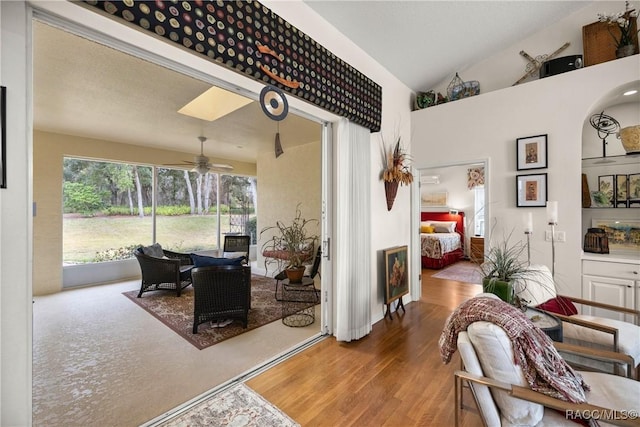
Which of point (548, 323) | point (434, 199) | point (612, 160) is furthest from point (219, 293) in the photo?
point (434, 199)

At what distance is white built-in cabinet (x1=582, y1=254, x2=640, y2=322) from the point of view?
263 cm

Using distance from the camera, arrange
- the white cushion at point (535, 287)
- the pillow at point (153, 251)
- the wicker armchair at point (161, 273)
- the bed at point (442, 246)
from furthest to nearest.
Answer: the bed at point (442, 246), the pillow at point (153, 251), the wicker armchair at point (161, 273), the white cushion at point (535, 287)

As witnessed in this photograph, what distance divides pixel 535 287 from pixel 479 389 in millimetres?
1465

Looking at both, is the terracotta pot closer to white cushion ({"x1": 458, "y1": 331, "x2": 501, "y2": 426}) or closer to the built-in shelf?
white cushion ({"x1": 458, "y1": 331, "x2": 501, "y2": 426})

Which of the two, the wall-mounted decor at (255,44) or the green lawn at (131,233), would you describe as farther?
the green lawn at (131,233)

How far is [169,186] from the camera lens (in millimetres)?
6164

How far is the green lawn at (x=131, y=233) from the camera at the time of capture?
491cm

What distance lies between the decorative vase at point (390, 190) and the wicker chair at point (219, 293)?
6.49ft

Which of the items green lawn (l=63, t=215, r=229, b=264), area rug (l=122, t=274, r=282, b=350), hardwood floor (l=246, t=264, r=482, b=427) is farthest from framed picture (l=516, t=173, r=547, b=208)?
green lawn (l=63, t=215, r=229, b=264)

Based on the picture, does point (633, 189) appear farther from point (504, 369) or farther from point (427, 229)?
point (427, 229)

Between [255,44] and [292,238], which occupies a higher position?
[255,44]

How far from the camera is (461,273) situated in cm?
567

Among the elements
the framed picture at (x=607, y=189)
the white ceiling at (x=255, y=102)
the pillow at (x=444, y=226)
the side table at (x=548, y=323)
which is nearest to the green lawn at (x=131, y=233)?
the white ceiling at (x=255, y=102)

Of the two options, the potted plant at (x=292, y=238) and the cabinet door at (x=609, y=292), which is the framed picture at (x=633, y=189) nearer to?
the cabinet door at (x=609, y=292)
